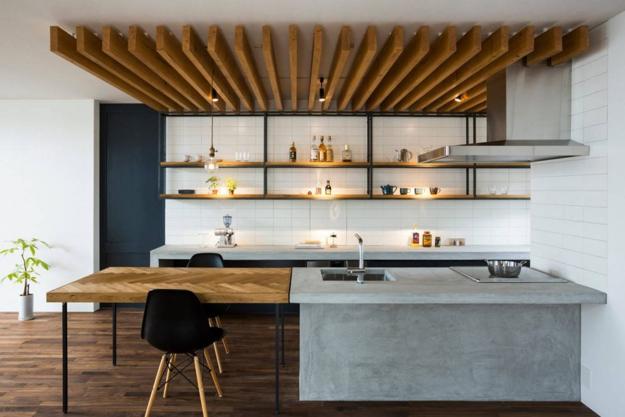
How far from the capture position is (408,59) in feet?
11.7

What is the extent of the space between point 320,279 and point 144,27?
2262mm

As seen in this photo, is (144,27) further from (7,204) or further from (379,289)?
(7,204)

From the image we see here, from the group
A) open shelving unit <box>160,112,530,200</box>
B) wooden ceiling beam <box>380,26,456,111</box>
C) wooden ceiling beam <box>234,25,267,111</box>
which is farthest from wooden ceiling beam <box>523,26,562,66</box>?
open shelving unit <box>160,112,530,200</box>

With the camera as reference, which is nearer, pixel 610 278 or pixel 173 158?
pixel 610 278

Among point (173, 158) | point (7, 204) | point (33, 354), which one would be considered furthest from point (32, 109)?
point (33, 354)

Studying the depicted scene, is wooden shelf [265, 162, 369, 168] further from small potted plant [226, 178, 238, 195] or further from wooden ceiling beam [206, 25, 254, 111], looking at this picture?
wooden ceiling beam [206, 25, 254, 111]

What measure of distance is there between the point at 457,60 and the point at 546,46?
2.05 feet

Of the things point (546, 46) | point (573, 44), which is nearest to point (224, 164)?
point (546, 46)

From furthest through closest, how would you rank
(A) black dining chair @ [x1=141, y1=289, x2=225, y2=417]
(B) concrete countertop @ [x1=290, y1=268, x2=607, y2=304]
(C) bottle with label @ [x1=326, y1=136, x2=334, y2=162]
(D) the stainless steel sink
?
(C) bottle with label @ [x1=326, y1=136, x2=334, y2=162]
(D) the stainless steel sink
(B) concrete countertop @ [x1=290, y1=268, x2=607, y2=304]
(A) black dining chair @ [x1=141, y1=289, x2=225, y2=417]

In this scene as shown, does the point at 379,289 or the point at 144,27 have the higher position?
the point at 144,27

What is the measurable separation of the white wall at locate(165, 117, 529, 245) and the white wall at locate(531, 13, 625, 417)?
2408 millimetres

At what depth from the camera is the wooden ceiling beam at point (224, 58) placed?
3.12 meters

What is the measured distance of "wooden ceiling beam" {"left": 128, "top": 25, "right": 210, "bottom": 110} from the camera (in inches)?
123

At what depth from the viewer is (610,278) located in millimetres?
2877
